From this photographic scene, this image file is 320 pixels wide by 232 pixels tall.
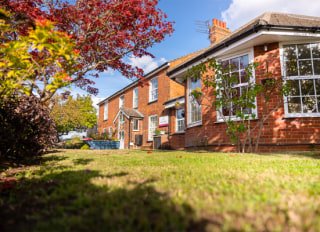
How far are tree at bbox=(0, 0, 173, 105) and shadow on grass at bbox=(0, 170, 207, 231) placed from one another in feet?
9.71

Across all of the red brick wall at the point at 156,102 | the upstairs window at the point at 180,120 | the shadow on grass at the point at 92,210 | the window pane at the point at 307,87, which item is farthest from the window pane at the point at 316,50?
the red brick wall at the point at 156,102

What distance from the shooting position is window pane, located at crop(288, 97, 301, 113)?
626cm

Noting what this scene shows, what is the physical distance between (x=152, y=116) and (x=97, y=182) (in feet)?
46.0

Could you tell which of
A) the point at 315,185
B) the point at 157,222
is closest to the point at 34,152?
the point at 157,222

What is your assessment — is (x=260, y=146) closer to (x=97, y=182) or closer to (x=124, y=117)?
(x=97, y=182)

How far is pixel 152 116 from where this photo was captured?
16203mm

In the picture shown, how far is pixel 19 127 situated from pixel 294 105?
766 cm

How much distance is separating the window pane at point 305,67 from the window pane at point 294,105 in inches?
37.3

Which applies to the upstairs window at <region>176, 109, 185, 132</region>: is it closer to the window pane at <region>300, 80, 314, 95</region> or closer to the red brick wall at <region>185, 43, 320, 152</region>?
the red brick wall at <region>185, 43, 320, 152</region>

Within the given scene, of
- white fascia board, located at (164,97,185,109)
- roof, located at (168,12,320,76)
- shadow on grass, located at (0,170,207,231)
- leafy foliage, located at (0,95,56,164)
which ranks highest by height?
roof, located at (168,12,320,76)

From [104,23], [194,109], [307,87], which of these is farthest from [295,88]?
[104,23]

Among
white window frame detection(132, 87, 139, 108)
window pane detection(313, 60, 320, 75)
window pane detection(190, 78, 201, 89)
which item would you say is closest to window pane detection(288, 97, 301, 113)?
window pane detection(313, 60, 320, 75)

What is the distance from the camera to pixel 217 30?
13148mm

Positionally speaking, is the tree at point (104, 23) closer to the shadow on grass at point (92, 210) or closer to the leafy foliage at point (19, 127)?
the leafy foliage at point (19, 127)
